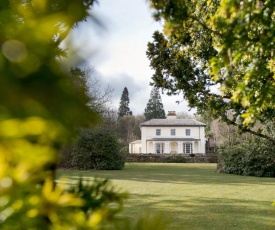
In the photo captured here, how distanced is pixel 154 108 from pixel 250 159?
51.5 metres

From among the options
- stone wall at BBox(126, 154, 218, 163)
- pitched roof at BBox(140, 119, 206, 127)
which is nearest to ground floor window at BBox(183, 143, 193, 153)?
pitched roof at BBox(140, 119, 206, 127)

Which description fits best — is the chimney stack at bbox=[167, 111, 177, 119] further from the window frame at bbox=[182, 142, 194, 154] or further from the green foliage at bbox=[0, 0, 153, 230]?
the green foliage at bbox=[0, 0, 153, 230]

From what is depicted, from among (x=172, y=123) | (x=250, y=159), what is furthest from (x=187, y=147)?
(x=250, y=159)

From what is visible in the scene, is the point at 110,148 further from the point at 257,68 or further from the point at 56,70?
the point at 56,70

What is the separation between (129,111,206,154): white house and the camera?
5950cm

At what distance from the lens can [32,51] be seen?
1.21 ft

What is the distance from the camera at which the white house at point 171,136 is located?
5950cm

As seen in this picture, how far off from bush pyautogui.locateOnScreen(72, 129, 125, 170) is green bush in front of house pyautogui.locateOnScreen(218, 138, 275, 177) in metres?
8.24

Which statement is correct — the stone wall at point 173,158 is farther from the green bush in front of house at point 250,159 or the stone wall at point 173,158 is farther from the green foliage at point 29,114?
the green foliage at point 29,114

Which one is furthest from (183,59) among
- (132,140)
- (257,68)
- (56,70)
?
(132,140)

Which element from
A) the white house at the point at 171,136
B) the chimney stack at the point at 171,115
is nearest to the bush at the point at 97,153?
the white house at the point at 171,136

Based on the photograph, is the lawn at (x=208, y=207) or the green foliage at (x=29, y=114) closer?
the green foliage at (x=29, y=114)

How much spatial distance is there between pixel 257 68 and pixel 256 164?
22.4 m

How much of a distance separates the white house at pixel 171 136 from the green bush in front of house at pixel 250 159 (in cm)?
3289
